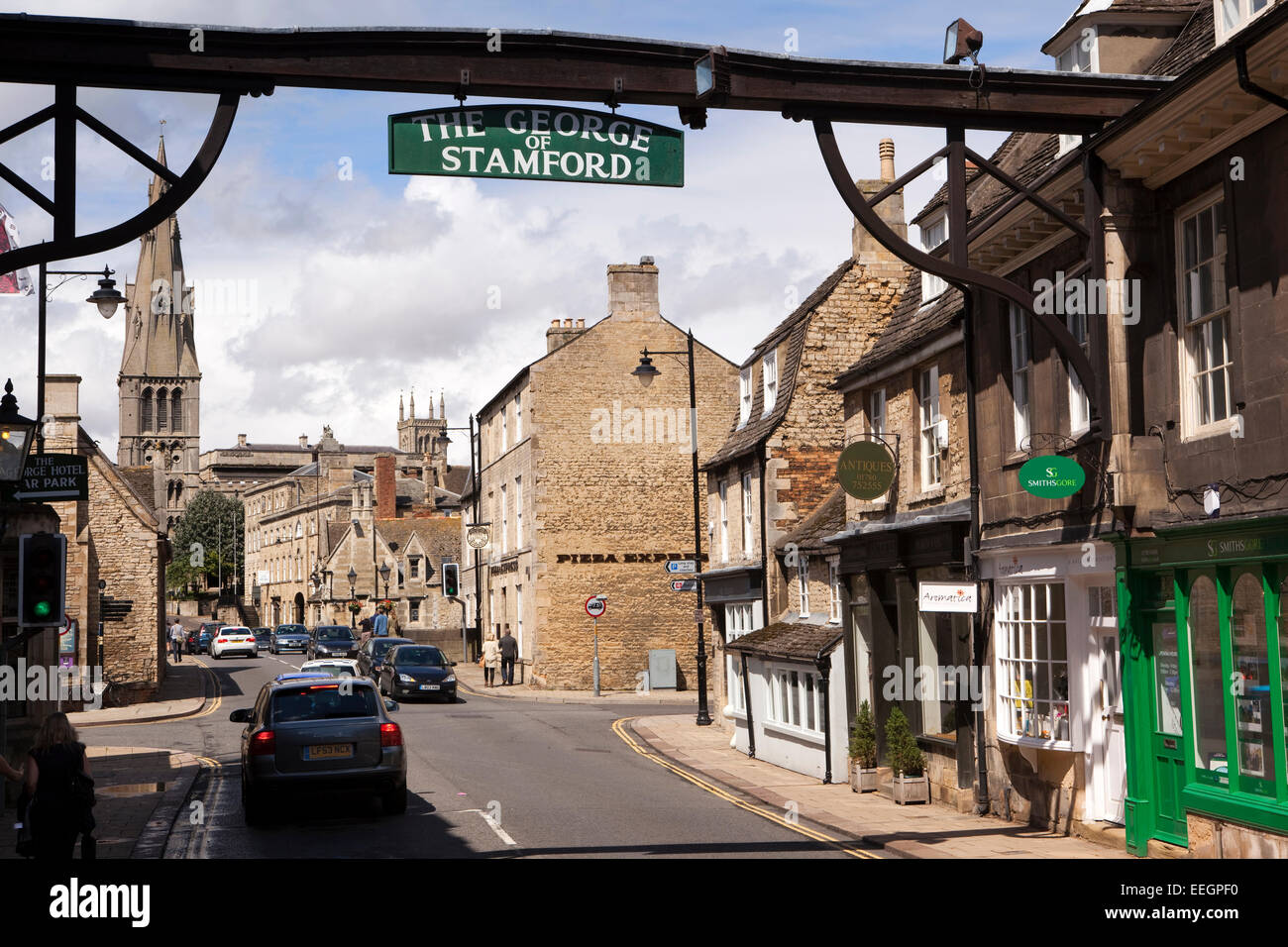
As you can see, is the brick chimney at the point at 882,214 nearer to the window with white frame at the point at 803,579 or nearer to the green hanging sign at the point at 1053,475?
the window with white frame at the point at 803,579

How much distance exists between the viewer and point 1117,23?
590 inches

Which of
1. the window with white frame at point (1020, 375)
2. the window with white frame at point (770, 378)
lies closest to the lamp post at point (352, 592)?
the window with white frame at point (770, 378)

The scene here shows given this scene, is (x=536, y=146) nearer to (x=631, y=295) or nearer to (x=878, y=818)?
(x=878, y=818)

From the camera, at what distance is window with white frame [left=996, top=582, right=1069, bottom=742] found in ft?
48.8

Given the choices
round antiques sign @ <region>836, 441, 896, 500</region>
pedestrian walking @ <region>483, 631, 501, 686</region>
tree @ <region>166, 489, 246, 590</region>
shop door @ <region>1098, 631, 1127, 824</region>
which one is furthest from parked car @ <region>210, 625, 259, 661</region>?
tree @ <region>166, 489, 246, 590</region>

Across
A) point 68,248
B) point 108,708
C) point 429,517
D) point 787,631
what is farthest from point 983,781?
point 429,517

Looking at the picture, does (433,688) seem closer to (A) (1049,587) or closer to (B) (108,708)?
(B) (108,708)

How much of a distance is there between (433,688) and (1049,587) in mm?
23713

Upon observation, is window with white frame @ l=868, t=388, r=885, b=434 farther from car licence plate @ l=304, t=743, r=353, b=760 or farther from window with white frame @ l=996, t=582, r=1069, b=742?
car licence plate @ l=304, t=743, r=353, b=760

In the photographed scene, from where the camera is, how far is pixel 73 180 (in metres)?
10.1

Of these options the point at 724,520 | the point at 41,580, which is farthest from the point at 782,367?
the point at 41,580

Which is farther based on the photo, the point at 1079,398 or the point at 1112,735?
the point at 1079,398

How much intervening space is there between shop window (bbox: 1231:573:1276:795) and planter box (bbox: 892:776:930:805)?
22.5 ft

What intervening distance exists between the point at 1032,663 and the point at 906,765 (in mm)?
3487
